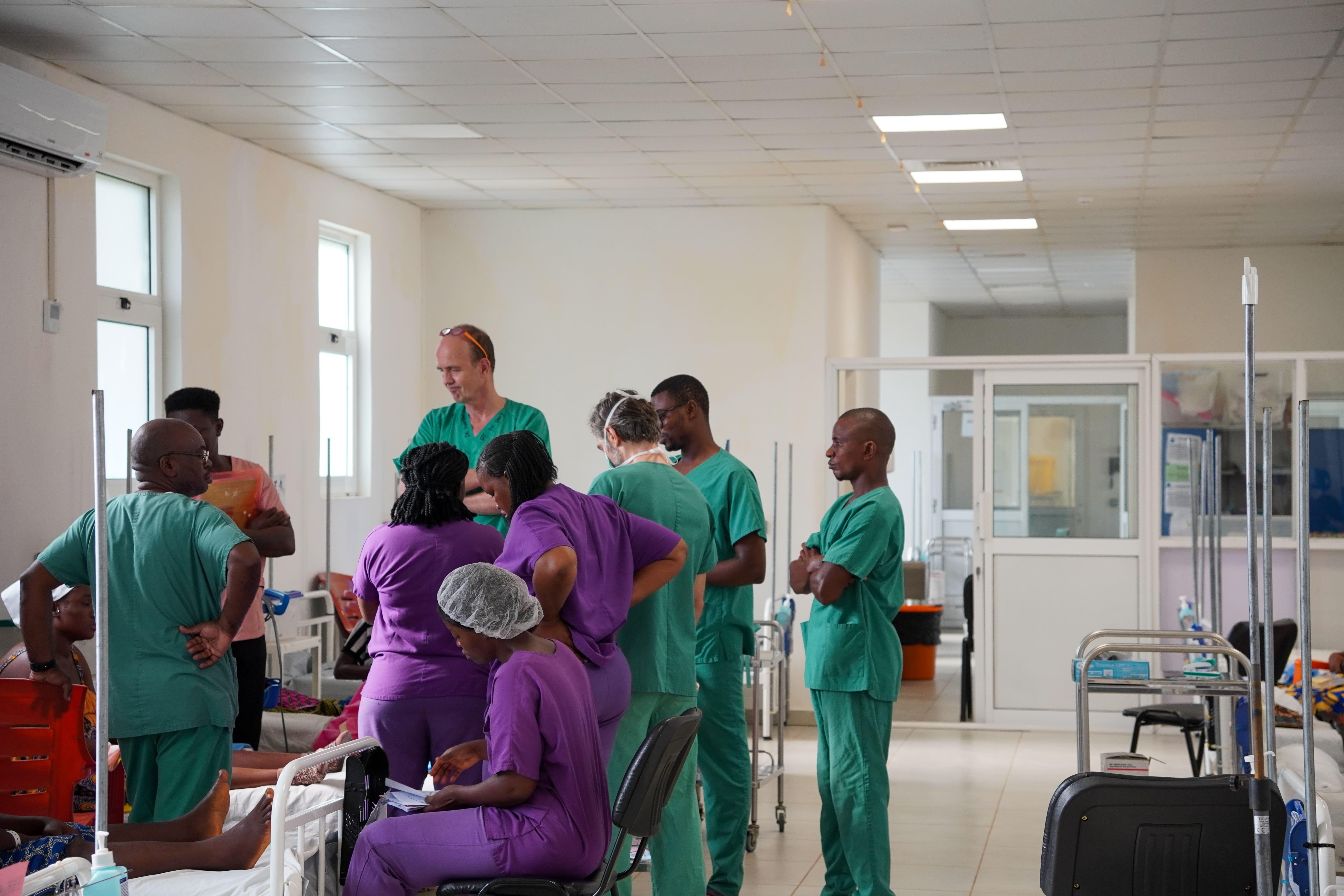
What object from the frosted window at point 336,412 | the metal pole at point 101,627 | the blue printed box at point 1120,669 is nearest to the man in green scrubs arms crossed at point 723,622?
the blue printed box at point 1120,669

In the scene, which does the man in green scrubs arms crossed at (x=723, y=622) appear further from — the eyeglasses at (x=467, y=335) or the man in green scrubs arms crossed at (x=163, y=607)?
the man in green scrubs arms crossed at (x=163, y=607)

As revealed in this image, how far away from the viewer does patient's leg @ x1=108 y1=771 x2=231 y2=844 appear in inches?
125

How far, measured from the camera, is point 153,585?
10.5 feet

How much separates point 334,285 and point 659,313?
5.97ft

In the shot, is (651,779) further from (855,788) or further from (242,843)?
(855,788)

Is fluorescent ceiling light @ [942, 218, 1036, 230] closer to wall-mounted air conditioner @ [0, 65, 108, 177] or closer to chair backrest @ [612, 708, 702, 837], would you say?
wall-mounted air conditioner @ [0, 65, 108, 177]

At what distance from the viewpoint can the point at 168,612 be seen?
10.6ft

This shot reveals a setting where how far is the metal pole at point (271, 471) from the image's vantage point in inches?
236

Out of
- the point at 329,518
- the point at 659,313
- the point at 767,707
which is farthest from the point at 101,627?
the point at 659,313

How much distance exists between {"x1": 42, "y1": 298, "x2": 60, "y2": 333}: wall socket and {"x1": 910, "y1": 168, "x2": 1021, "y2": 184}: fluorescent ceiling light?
396 cm

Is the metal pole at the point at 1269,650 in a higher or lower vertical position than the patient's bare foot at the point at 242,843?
higher

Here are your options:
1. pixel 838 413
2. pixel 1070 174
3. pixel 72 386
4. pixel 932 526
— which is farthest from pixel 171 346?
pixel 932 526

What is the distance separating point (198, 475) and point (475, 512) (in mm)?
815

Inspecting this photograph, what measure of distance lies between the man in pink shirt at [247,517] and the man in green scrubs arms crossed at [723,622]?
132 cm
